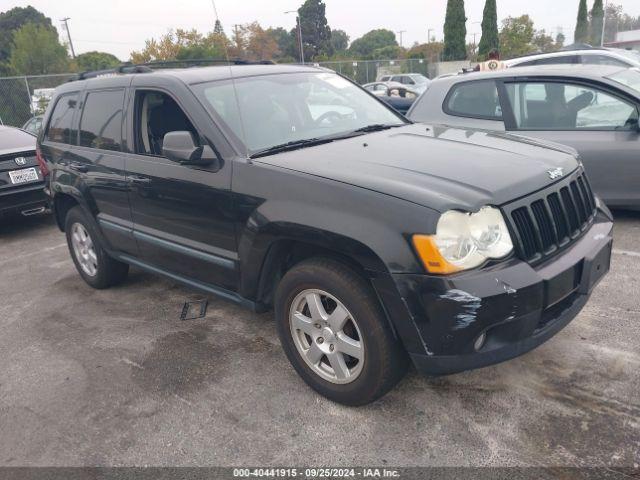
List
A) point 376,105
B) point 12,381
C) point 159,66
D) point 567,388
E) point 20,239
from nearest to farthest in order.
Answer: point 567,388, point 12,381, point 376,105, point 159,66, point 20,239

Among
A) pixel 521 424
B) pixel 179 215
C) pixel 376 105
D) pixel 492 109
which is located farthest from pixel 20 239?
pixel 521 424

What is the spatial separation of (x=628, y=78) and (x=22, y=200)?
7.15 metres

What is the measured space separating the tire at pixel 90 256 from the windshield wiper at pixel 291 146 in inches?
83.0

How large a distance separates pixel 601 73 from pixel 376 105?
8.72 ft

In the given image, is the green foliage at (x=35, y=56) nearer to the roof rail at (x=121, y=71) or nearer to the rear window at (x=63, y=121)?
the rear window at (x=63, y=121)

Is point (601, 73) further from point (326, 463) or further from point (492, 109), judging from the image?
point (326, 463)

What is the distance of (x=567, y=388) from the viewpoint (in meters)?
2.88

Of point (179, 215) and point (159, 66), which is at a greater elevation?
point (159, 66)

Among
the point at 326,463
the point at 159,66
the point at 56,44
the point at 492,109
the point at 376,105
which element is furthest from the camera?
the point at 56,44

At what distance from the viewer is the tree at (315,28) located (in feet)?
257

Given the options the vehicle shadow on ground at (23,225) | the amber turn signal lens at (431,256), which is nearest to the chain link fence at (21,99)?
the vehicle shadow on ground at (23,225)

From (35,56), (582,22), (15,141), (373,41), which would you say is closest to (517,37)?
(582,22)

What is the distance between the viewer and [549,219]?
2.67 m

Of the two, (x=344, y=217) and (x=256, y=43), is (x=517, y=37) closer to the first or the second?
(x=256, y=43)
